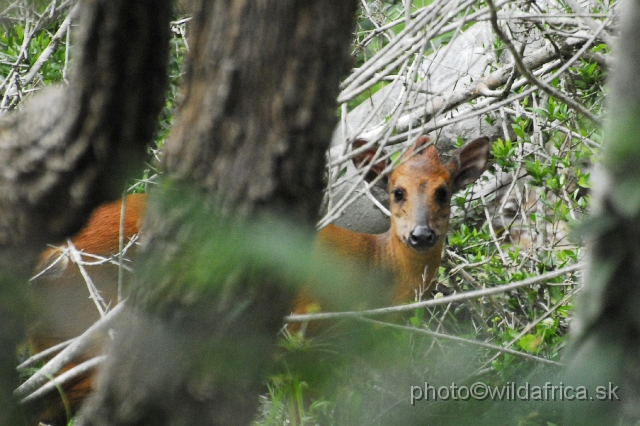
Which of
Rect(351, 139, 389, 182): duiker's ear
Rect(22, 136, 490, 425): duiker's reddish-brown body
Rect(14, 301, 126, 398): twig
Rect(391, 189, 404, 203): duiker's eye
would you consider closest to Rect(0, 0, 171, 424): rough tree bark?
Rect(14, 301, 126, 398): twig

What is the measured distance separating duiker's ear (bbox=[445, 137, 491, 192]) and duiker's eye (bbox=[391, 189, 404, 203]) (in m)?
0.46

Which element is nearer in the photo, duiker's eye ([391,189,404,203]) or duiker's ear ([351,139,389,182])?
duiker's ear ([351,139,389,182])

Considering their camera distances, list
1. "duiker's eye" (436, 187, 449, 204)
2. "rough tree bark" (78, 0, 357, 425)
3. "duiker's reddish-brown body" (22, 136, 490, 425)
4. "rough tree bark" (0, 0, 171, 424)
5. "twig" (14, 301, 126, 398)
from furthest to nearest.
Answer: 1. "duiker's eye" (436, 187, 449, 204)
2. "duiker's reddish-brown body" (22, 136, 490, 425)
3. "twig" (14, 301, 126, 398)
4. "rough tree bark" (0, 0, 171, 424)
5. "rough tree bark" (78, 0, 357, 425)

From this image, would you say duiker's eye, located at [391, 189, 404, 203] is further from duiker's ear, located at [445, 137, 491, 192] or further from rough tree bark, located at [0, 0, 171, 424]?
rough tree bark, located at [0, 0, 171, 424]

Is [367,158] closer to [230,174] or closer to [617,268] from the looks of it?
[230,174]

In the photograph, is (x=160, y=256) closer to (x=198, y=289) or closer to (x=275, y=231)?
(x=198, y=289)

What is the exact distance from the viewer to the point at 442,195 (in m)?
4.96

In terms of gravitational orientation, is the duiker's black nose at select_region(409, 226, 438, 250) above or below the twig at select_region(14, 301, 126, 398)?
below

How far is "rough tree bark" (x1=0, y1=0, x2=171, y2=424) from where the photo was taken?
61.8 inches

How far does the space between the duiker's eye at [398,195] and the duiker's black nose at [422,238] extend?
330 millimetres

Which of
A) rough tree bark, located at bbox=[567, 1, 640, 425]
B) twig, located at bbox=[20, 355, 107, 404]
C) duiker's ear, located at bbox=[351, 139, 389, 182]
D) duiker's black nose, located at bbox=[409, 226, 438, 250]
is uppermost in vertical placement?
rough tree bark, located at bbox=[567, 1, 640, 425]

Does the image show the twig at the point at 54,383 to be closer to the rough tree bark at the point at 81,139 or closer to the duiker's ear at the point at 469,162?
the rough tree bark at the point at 81,139

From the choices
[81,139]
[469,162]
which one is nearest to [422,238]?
[469,162]

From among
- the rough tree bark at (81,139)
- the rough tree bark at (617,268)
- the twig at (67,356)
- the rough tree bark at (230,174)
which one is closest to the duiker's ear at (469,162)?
the twig at (67,356)
